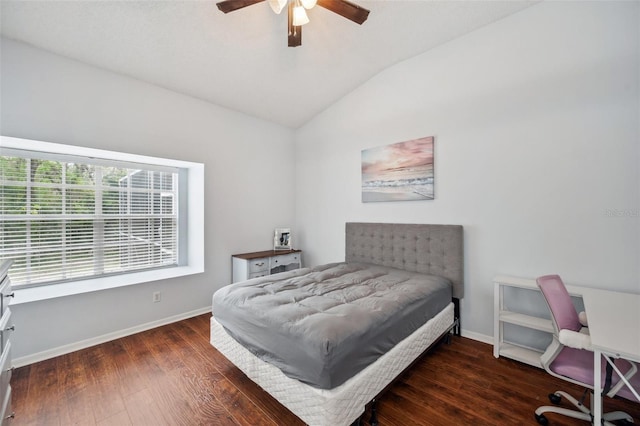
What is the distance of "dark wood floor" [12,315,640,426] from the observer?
1729 mm

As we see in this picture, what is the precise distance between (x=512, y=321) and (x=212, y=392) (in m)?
2.53

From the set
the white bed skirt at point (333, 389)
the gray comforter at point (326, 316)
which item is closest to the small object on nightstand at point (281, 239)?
the gray comforter at point (326, 316)

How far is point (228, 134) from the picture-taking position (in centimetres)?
372

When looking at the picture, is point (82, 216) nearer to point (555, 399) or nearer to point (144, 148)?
point (144, 148)

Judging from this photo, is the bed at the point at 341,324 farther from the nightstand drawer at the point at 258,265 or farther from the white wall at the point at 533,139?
the nightstand drawer at the point at 258,265

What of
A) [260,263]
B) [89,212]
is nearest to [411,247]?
[260,263]

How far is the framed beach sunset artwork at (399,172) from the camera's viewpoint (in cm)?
308

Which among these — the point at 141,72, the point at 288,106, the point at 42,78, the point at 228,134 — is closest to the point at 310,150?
the point at 288,106

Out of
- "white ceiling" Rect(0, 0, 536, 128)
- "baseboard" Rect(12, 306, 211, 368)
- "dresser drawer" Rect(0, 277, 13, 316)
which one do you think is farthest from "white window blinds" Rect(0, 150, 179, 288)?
"dresser drawer" Rect(0, 277, 13, 316)

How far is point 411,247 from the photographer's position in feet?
10.3

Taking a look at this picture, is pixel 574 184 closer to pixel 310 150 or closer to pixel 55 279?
pixel 310 150

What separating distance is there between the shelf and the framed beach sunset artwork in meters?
1.35

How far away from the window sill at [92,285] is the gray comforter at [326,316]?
137 centimetres

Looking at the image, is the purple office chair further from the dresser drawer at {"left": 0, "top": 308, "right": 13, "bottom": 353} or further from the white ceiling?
the dresser drawer at {"left": 0, "top": 308, "right": 13, "bottom": 353}
